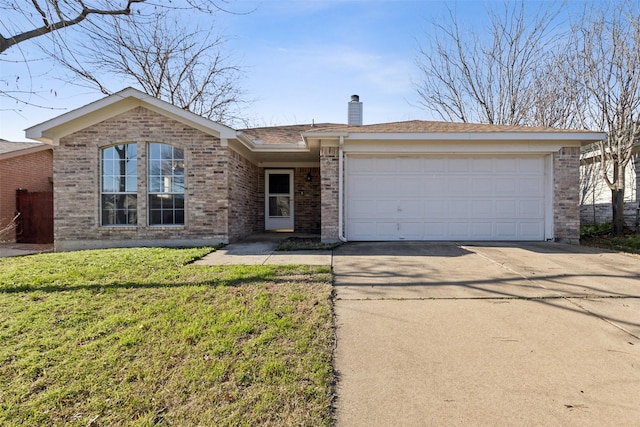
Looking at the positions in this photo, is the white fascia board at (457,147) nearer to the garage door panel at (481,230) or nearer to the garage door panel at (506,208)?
the garage door panel at (506,208)

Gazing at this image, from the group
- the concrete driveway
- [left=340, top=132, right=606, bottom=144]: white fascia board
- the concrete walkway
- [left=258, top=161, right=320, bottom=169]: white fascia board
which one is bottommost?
the concrete driveway

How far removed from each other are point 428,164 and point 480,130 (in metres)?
1.58

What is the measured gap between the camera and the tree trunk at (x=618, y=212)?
10523 mm

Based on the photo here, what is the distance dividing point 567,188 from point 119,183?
11.9m

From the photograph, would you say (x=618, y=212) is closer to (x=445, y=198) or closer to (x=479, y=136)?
(x=479, y=136)

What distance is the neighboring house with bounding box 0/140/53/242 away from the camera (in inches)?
453

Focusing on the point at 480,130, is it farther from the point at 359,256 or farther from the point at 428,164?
the point at 359,256

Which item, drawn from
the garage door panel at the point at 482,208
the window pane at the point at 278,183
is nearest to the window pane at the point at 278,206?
the window pane at the point at 278,183

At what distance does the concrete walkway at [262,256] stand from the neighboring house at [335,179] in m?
1.21

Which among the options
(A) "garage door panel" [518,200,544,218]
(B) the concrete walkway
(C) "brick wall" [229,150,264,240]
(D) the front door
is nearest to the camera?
(B) the concrete walkway

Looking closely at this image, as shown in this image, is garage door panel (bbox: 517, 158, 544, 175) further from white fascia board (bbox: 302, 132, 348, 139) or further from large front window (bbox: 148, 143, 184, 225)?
large front window (bbox: 148, 143, 184, 225)

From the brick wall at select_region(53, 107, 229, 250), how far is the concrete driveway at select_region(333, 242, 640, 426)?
465 centimetres

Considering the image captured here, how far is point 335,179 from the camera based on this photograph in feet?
29.0

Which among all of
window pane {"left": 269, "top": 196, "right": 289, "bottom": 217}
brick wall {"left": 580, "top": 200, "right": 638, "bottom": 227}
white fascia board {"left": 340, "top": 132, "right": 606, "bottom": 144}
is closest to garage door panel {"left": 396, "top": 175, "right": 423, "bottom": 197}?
white fascia board {"left": 340, "top": 132, "right": 606, "bottom": 144}
